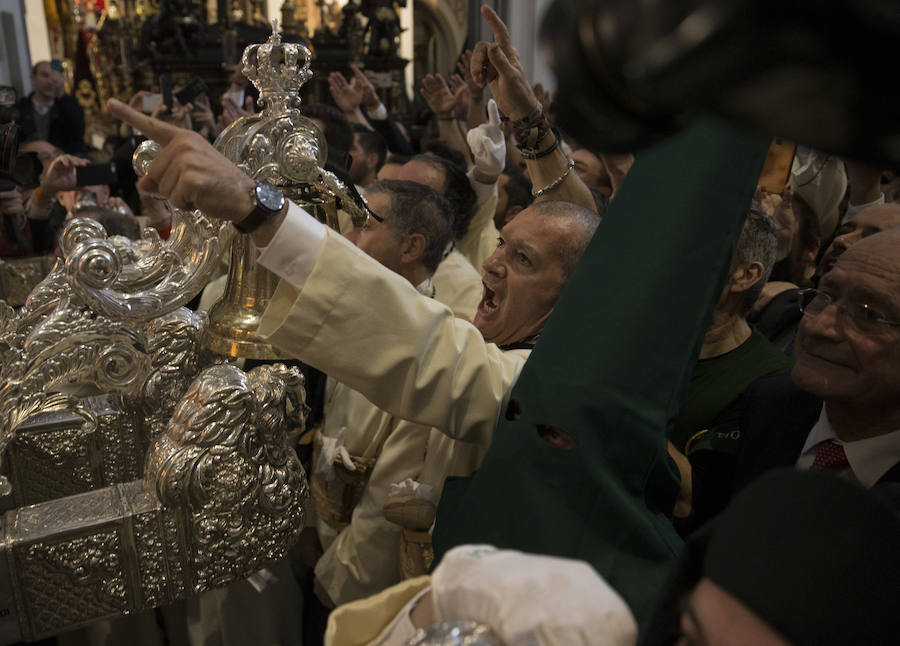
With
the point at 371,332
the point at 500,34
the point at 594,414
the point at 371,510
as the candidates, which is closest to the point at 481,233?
the point at 500,34

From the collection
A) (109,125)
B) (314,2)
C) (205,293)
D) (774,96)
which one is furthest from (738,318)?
(109,125)

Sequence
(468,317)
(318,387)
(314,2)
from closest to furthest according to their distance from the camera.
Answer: (318,387) → (468,317) → (314,2)

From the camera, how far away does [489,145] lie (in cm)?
256

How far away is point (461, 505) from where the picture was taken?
827 mm

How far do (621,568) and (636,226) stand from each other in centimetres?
35

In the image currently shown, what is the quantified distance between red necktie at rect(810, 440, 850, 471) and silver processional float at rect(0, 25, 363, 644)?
81cm

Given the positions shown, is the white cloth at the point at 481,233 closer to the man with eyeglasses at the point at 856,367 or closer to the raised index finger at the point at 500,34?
the raised index finger at the point at 500,34

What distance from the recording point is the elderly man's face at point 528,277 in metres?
1.33

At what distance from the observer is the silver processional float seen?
3.15ft

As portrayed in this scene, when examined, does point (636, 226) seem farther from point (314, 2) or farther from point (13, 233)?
point (314, 2)

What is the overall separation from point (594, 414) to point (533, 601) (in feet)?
0.92

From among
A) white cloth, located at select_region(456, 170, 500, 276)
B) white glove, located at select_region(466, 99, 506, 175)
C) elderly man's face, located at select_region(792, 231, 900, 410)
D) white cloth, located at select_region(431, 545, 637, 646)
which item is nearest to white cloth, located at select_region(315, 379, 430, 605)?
elderly man's face, located at select_region(792, 231, 900, 410)

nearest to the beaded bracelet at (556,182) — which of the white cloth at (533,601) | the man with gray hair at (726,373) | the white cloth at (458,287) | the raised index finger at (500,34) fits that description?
the raised index finger at (500,34)

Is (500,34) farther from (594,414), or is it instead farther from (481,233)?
(481,233)
